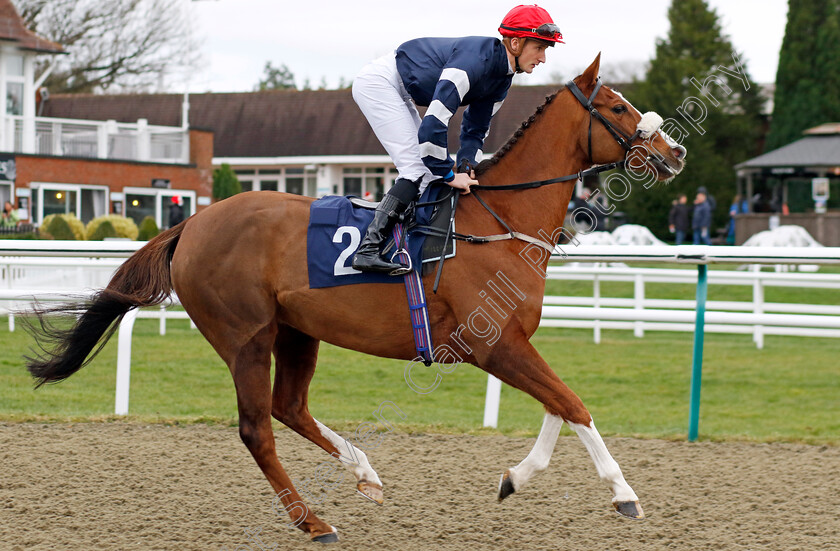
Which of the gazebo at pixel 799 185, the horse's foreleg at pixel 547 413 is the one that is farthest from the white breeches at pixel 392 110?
the gazebo at pixel 799 185

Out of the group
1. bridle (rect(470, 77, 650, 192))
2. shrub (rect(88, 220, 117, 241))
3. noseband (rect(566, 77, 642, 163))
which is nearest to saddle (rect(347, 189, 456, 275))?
bridle (rect(470, 77, 650, 192))

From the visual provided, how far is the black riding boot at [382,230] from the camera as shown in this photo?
3779mm

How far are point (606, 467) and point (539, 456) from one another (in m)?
0.26

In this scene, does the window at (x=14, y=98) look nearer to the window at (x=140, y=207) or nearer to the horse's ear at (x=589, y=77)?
the window at (x=140, y=207)

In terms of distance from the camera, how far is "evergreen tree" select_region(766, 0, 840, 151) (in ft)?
101

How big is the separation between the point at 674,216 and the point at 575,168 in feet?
57.8

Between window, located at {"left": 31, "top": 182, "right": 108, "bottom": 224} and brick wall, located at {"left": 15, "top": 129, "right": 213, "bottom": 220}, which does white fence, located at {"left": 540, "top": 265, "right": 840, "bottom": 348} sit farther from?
window, located at {"left": 31, "top": 182, "right": 108, "bottom": 224}

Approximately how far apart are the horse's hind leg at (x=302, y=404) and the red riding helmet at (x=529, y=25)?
64.3 inches

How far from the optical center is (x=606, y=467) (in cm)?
350

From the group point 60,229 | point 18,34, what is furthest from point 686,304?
point 18,34

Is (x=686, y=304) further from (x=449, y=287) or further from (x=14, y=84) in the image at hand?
(x=14, y=84)

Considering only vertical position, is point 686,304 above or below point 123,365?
above

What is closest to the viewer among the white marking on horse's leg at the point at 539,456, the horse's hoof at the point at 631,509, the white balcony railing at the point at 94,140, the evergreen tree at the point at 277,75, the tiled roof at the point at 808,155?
the horse's hoof at the point at 631,509

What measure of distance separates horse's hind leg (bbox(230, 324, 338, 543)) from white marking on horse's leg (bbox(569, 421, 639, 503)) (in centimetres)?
112
